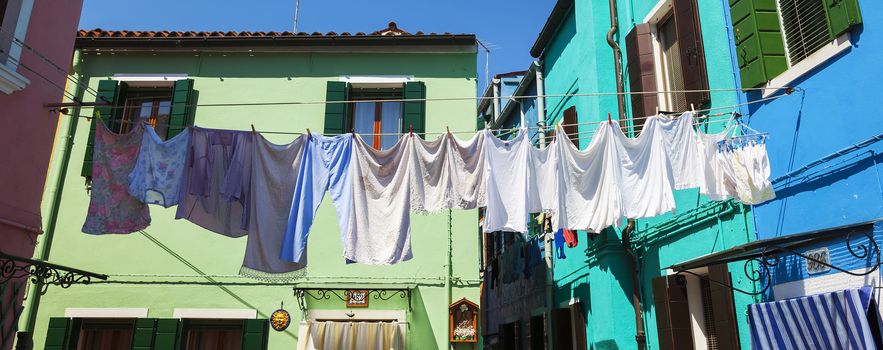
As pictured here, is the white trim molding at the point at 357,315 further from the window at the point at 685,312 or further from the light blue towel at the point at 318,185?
the window at the point at 685,312

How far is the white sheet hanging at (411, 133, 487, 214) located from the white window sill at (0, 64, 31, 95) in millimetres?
4562

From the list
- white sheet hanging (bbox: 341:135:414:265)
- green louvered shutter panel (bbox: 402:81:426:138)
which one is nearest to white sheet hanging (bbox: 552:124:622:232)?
white sheet hanging (bbox: 341:135:414:265)

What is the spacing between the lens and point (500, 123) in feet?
61.3

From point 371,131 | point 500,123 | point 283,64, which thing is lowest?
point 371,131

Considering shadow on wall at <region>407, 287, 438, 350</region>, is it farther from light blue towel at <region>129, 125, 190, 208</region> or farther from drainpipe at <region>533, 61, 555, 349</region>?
light blue towel at <region>129, 125, 190, 208</region>

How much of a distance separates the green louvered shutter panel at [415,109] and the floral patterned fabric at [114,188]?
198 inches

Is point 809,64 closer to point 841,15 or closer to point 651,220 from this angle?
point 841,15

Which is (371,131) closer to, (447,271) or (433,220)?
(433,220)

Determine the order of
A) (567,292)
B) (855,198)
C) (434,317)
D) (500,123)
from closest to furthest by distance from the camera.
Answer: (855,198), (434,317), (567,292), (500,123)

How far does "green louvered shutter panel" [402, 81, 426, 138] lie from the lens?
11.2 m

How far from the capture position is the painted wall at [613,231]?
7.76m

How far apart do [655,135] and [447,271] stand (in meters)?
4.59

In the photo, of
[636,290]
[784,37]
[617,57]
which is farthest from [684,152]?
[617,57]

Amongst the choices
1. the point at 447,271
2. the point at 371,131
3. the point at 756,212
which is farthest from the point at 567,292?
the point at 756,212
